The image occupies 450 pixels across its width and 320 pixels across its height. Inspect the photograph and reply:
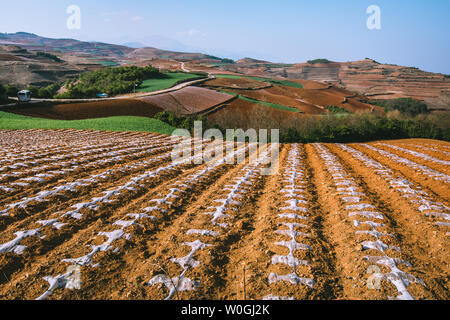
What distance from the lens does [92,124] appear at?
3150 centimetres

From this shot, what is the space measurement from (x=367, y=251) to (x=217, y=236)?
323 cm

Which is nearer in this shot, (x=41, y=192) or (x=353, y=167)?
(x=41, y=192)

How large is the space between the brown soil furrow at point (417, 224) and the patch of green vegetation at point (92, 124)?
27675 mm

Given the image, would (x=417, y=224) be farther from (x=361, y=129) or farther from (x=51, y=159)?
(x=361, y=129)

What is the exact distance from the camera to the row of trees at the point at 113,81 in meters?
56.7

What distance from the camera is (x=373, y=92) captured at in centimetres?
10112

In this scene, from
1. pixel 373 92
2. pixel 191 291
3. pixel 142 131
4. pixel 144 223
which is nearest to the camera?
pixel 191 291

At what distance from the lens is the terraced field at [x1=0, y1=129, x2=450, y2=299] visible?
4285 millimetres

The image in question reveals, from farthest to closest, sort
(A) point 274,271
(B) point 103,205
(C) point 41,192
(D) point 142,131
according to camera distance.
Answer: (D) point 142,131
(C) point 41,192
(B) point 103,205
(A) point 274,271

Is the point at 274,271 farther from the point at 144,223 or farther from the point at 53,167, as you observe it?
the point at 53,167

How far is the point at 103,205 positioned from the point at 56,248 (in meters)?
2.19
